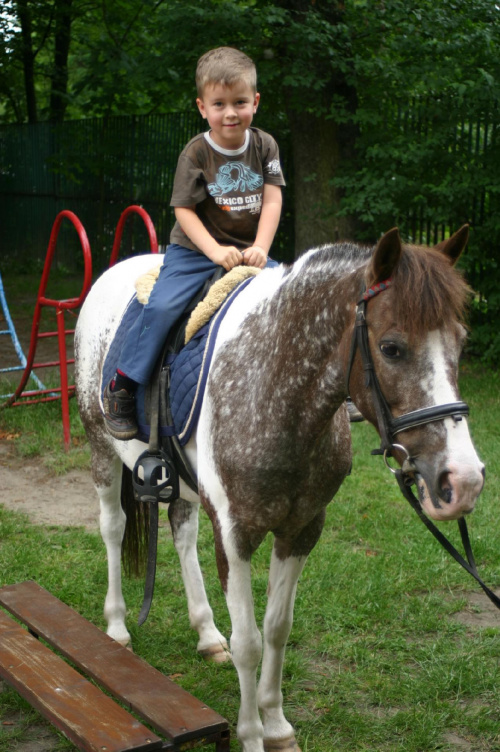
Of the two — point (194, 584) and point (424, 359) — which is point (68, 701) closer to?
point (194, 584)

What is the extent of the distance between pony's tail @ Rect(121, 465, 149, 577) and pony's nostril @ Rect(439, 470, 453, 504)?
225 centimetres

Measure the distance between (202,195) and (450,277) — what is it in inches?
48.7

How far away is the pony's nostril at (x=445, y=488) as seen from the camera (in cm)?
206

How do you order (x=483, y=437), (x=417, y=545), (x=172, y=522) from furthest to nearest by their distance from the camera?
(x=483, y=437) → (x=417, y=545) → (x=172, y=522)

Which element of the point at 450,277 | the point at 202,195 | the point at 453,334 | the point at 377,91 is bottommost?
the point at 453,334

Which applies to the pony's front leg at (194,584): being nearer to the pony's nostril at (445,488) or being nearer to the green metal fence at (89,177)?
the pony's nostril at (445,488)

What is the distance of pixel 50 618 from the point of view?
3570 millimetres

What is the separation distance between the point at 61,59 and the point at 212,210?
13713mm

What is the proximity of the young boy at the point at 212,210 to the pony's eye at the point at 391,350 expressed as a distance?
39.5 inches

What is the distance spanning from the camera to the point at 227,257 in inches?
120

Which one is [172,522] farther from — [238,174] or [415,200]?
[415,200]

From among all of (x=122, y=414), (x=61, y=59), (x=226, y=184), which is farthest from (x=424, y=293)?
(x=61, y=59)

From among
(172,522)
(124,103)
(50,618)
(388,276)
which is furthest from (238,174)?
(124,103)

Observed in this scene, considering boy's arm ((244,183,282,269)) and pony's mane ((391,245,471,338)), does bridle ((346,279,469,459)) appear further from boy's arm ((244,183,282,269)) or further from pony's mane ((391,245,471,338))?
boy's arm ((244,183,282,269))
